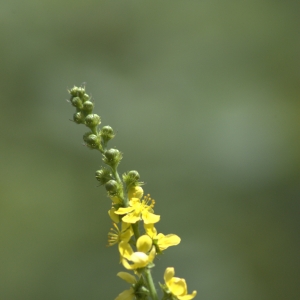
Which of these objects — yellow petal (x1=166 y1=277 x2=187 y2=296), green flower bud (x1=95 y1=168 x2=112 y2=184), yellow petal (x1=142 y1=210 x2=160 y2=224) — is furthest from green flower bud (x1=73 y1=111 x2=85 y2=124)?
yellow petal (x1=166 y1=277 x2=187 y2=296)

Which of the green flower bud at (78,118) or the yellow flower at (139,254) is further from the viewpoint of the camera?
the green flower bud at (78,118)

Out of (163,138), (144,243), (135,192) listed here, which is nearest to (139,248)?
(144,243)

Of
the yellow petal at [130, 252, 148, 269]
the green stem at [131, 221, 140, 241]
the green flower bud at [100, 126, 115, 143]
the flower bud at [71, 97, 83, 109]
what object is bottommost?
the yellow petal at [130, 252, 148, 269]

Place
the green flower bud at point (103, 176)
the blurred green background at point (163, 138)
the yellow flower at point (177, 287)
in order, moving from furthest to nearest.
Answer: the blurred green background at point (163, 138), the green flower bud at point (103, 176), the yellow flower at point (177, 287)

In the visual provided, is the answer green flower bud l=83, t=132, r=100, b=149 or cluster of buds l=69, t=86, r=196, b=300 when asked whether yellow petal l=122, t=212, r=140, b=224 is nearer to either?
cluster of buds l=69, t=86, r=196, b=300

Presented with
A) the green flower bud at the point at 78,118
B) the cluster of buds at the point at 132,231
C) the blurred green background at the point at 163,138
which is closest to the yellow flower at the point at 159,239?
the cluster of buds at the point at 132,231

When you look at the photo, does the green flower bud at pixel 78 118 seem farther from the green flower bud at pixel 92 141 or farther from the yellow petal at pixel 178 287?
the yellow petal at pixel 178 287
